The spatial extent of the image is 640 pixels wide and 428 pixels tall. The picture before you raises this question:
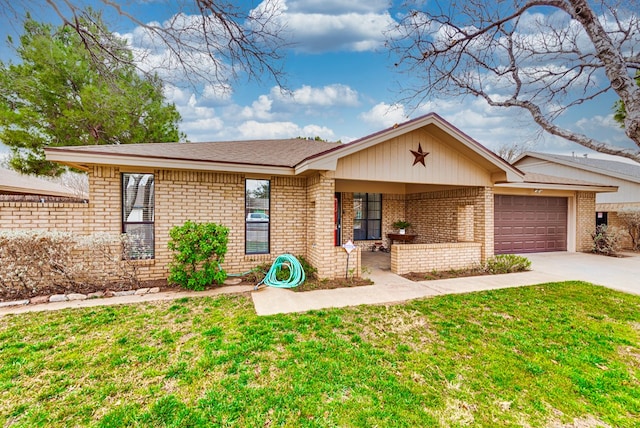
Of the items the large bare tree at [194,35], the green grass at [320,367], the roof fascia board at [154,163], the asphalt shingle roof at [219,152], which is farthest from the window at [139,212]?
the large bare tree at [194,35]

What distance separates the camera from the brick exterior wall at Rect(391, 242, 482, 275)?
7.68 metres

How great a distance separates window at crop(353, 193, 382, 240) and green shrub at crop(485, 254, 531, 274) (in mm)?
4466

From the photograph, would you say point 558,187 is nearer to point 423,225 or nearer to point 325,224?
point 423,225

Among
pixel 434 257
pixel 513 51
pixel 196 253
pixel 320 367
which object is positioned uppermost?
pixel 513 51

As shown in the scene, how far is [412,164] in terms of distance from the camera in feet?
24.2

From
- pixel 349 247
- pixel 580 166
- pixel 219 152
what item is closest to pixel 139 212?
pixel 219 152

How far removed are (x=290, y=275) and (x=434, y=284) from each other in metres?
3.46

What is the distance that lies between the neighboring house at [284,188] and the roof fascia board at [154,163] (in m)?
0.02

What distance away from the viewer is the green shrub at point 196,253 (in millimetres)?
5894

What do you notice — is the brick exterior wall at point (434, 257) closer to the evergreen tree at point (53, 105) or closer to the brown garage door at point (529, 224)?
the brown garage door at point (529, 224)

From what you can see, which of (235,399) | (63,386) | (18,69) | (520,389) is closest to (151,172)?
(63,386)

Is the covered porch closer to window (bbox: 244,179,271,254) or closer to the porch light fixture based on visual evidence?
the porch light fixture

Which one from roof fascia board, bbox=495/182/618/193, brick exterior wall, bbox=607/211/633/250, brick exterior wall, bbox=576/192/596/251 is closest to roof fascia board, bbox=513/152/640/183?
brick exterior wall, bbox=607/211/633/250

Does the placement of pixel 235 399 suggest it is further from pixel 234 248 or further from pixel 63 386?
pixel 234 248
